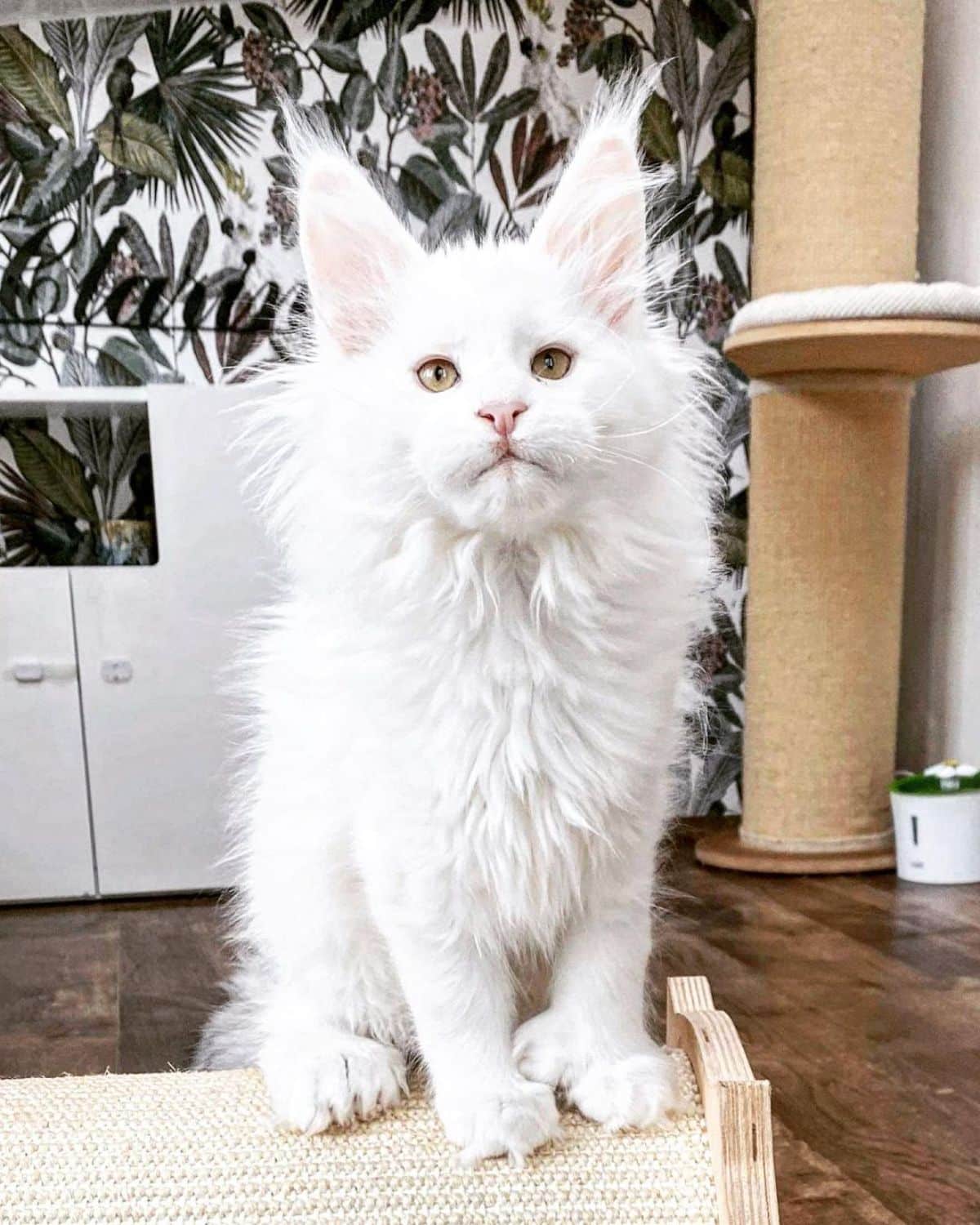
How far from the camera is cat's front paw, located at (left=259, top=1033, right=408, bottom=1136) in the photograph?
80 cm

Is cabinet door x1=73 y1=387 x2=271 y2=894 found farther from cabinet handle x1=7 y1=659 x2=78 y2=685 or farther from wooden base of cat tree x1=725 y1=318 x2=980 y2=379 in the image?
wooden base of cat tree x1=725 y1=318 x2=980 y2=379

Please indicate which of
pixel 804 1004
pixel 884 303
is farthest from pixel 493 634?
pixel 884 303

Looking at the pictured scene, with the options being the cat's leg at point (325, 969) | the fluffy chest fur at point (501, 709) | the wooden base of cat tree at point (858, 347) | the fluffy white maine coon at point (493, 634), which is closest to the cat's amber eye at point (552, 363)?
the fluffy white maine coon at point (493, 634)

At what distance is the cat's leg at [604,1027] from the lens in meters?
0.81

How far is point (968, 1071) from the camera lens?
153cm

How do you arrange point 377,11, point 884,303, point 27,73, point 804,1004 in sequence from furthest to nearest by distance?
point 377,11
point 27,73
point 884,303
point 804,1004

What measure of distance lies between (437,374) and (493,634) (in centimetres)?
18

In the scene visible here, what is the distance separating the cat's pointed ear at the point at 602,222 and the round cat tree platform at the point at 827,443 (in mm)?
1518

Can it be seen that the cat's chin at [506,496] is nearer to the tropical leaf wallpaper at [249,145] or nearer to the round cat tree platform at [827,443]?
the round cat tree platform at [827,443]

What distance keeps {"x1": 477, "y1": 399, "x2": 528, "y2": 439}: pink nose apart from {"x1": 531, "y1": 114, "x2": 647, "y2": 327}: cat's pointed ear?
0.46 feet

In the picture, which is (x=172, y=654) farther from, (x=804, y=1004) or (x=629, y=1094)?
(x=629, y=1094)

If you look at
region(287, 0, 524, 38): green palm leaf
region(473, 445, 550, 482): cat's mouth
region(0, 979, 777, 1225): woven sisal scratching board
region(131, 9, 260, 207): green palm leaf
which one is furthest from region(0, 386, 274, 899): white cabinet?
region(473, 445, 550, 482): cat's mouth

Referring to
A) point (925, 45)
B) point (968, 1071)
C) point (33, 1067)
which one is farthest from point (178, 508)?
point (925, 45)

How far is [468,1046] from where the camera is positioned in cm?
80
